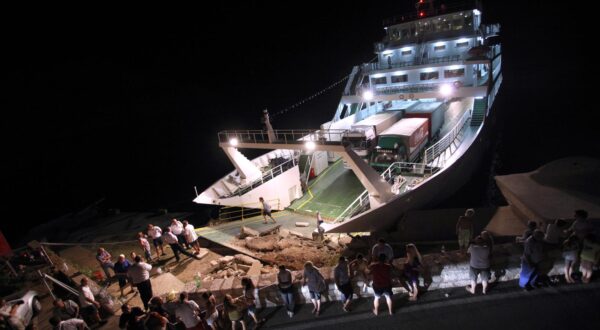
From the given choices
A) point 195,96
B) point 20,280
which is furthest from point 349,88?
point 195,96

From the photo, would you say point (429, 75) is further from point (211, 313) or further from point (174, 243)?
point (211, 313)

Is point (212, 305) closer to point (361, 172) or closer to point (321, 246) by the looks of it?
point (321, 246)

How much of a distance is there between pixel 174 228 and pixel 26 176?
130 feet

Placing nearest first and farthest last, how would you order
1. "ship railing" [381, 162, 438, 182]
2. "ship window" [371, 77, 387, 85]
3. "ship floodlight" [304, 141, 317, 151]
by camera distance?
"ship floodlight" [304, 141, 317, 151], "ship railing" [381, 162, 438, 182], "ship window" [371, 77, 387, 85]

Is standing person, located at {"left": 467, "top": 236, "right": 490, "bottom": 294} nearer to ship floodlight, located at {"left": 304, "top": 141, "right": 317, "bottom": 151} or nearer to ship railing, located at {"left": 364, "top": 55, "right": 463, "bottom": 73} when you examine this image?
ship floodlight, located at {"left": 304, "top": 141, "right": 317, "bottom": 151}

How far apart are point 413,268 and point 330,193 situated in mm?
9231

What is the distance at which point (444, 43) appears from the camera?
21.2 metres

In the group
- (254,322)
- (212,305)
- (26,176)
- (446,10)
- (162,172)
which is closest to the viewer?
(212,305)

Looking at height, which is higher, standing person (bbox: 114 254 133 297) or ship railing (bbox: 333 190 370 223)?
standing person (bbox: 114 254 133 297)

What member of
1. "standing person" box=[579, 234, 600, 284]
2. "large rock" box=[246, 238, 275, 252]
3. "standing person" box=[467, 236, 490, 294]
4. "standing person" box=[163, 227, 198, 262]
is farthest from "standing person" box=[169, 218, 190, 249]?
"standing person" box=[579, 234, 600, 284]

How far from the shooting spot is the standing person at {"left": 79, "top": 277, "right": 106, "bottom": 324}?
7059 millimetres

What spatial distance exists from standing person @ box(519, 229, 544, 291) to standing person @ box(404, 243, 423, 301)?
1.85 meters

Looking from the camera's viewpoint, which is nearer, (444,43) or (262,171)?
(262,171)

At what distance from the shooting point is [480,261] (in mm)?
5695
